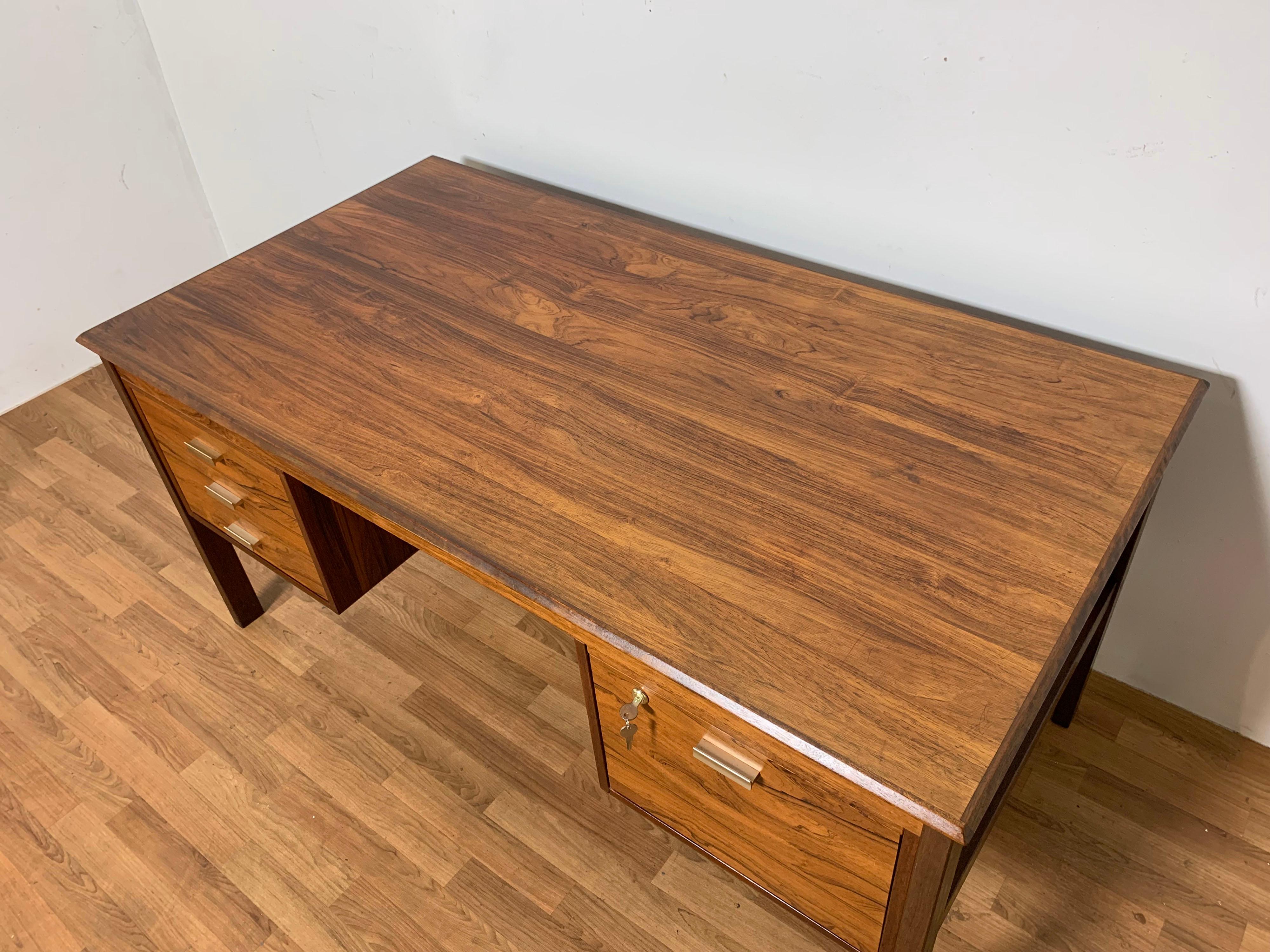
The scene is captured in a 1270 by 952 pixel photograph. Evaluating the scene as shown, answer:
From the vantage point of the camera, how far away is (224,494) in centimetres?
126

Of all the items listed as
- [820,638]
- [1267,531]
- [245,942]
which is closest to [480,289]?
[820,638]

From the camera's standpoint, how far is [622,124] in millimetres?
1367

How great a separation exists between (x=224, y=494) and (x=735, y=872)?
2.66ft

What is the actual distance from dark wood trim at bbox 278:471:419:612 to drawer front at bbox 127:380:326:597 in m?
0.01

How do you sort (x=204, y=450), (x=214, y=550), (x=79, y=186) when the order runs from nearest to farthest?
1. (x=204, y=450)
2. (x=214, y=550)
3. (x=79, y=186)

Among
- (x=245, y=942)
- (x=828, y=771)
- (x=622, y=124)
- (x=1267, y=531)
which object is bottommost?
(x=245, y=942)

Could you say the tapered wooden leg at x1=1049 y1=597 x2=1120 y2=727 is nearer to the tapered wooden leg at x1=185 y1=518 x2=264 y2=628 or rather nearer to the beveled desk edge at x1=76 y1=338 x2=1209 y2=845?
the beveled desk edge at x1=76 y1=338 x2=1209 y2=845

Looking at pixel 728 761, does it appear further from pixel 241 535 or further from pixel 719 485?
pixel 241 535

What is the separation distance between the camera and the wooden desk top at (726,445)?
767mm

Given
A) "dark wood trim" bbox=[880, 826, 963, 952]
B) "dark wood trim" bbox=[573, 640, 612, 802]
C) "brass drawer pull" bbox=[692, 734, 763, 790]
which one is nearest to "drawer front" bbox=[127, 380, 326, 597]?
"dark wood trim" bbox=[573, 640, 612, 802]

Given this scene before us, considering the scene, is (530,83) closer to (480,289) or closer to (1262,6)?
(480,289)

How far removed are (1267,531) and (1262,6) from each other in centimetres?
62

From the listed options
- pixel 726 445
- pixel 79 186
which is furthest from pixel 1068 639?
pixel 79 186

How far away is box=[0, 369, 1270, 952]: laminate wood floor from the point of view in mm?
1243
